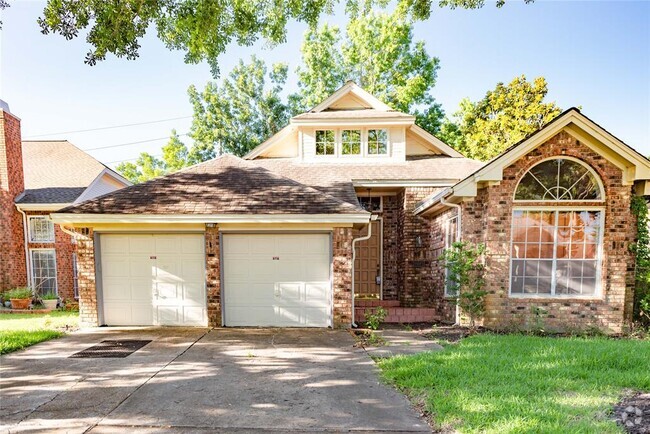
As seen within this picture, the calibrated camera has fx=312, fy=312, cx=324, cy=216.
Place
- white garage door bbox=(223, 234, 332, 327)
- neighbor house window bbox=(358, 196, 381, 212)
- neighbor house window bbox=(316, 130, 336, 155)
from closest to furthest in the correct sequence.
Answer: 1. white garage door bbox=(223, 234, 332, 327)
2. neighbor house window bbox=(358, 196, 381, 212)
3. neighbor house window bbox=(316, 130, 336, 155)

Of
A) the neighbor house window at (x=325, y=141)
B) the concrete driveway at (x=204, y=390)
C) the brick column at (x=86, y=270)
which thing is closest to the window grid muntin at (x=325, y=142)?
the neighbor house window at (x=325, y=141)

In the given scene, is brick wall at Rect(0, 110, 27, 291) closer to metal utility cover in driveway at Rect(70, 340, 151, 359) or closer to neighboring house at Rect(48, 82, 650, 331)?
neighboring house at Rect(48, 82, 650, 331)

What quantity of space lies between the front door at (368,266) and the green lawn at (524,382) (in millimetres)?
4794

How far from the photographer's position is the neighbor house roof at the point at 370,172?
934cm

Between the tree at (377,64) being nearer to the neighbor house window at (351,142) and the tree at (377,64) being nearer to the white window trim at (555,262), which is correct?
the neighbor house window at (351,142)

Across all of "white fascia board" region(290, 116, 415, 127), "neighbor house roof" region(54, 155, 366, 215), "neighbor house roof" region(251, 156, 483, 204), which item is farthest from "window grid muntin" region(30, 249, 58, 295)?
"white fascia board" region(290, 116, 415, 127)

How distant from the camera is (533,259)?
720 cm

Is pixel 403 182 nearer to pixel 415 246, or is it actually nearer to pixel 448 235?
pixel 415 246

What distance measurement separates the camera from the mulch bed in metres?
2.93

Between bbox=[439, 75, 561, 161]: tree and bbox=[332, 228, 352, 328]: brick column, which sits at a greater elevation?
bbox=[439, 75, 561, 161]: tree

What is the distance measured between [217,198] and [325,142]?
207 inches

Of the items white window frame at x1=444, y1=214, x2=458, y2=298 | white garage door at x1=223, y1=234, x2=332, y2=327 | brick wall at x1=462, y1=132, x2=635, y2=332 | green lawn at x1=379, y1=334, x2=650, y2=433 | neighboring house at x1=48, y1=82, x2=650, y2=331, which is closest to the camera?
green lawn at x1=379, y1=334, x2=650, y2=433

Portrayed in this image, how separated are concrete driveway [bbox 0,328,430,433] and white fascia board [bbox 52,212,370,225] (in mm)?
2466

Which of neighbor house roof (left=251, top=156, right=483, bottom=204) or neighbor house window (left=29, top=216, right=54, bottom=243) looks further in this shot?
neighbor house window (left=29, top=216, right=54, bottom=243)
